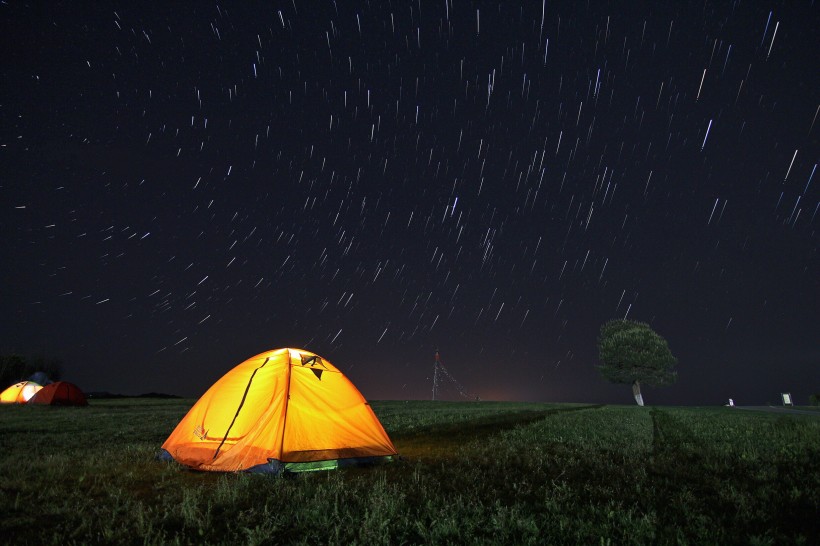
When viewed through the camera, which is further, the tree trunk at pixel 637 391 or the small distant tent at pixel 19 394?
the tree trunk at pixel 637 391

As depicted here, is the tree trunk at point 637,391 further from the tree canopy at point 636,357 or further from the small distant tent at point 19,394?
the small distant tent at point 19,394

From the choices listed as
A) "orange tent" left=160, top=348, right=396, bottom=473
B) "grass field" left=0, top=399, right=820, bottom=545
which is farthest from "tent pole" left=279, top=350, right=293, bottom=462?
"grass field" left=0, top=399, right=820, bottom=545

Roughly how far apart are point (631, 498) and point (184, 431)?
907 centimetres

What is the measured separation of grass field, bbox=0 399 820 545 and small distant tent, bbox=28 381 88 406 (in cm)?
2977

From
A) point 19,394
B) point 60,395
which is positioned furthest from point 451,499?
point 19,394

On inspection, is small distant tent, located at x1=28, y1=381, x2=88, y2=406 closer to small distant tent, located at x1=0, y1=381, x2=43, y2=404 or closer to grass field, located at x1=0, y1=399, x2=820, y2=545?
small distant tent, located at x1=0, y1=381, x2=43, y2=404

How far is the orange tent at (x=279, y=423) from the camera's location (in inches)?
319

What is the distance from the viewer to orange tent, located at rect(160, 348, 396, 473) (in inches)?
319

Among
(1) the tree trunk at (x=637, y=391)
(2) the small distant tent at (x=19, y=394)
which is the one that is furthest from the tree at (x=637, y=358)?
(2) the small distant tent at (x=19, y=394)

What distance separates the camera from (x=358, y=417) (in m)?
9.47

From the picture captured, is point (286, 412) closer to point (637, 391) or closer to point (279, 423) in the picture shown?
point (279, 423)

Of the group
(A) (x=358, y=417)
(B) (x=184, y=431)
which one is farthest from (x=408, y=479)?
(B) (x=184, y=431)

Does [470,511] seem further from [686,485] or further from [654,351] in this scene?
[654,351]

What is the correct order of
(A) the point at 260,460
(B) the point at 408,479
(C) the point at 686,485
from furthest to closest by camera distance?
(A) the point at 260,460, (B) the point at 408,479, (C) the point at 686,485
